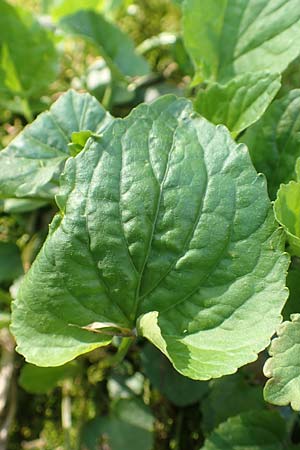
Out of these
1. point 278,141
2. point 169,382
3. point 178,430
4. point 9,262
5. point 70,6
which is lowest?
point 178,430

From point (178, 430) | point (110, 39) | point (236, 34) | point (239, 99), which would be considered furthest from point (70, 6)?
point (178, 430)

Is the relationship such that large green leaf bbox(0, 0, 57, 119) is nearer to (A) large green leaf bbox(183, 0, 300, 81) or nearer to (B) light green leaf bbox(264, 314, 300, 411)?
(A) large green leaf bbox(183, 0, 300, 81)

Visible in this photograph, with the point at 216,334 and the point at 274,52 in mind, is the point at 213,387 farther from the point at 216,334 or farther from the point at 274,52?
the point at 274,52

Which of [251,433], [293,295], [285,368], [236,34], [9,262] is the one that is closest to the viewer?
[285,368]

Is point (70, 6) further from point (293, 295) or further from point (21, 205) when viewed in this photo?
point (293, 295)

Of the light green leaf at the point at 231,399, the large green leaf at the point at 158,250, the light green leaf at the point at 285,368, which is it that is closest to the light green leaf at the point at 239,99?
the large green leaf at the point at 158,250

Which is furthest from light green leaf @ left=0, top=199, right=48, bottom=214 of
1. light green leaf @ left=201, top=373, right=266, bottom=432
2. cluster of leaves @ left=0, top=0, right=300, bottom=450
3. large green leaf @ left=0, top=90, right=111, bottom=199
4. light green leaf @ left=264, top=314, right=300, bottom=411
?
light green leaf @ left=264, top=314, right=300, bottom=411

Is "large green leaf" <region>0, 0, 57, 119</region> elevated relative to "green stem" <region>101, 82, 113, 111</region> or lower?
elevated

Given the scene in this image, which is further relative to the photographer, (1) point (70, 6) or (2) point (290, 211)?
(1) point (70, 6)
